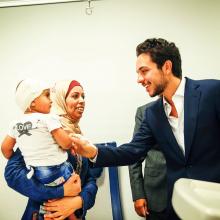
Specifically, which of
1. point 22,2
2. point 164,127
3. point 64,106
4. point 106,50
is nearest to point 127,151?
point 164,127

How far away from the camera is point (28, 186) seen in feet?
5.43

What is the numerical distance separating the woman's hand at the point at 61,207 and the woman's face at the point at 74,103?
0.51 m

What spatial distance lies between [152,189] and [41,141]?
1.07 m

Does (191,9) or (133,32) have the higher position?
(191,9)

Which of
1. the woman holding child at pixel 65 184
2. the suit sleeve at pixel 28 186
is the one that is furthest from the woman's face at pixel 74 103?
the suit sleeve at pixel 28 186

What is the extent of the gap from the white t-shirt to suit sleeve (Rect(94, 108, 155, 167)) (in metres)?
0.26

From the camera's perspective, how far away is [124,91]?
2727 millimetres

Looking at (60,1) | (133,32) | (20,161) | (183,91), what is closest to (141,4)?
(133,32)

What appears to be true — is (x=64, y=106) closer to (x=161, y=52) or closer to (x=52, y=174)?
(x=52, y=174)

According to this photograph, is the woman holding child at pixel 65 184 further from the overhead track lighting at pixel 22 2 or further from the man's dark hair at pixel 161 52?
the overhead track lighting at pixel 22 2

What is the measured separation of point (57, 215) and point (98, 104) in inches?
49.3

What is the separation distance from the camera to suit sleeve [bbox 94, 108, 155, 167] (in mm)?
1846

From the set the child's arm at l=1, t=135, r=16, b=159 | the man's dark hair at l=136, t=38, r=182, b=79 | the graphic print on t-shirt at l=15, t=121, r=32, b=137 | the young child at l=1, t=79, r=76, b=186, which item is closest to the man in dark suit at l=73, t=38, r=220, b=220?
the man's dark hair at l=136, t=38, r=182, b=79

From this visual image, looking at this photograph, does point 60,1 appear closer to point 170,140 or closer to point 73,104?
point 73,104
